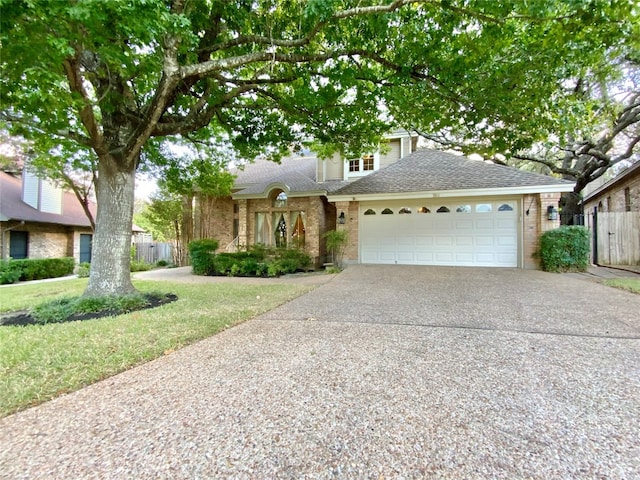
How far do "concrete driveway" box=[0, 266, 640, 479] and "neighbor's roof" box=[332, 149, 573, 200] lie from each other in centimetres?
686

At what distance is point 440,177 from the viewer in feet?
36.8

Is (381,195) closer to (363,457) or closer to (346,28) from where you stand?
(346,28)

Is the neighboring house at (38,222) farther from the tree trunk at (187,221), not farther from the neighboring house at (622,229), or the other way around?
the neighboring house at (622,229)

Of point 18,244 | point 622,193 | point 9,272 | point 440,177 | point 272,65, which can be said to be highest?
point 272,65

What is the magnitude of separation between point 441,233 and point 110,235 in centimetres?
988

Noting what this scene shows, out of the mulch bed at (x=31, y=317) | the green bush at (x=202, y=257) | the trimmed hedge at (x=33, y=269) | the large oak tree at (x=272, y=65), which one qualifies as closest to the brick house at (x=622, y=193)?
the large oak tree at (x=272, y=65)

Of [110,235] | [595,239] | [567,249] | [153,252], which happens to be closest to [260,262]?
[110,235]

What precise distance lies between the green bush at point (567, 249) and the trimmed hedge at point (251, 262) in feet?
27.0

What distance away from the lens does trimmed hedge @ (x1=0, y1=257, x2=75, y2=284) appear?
1113 cm

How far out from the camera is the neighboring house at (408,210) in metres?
10.1

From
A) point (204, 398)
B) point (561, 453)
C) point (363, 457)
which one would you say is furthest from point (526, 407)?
point (204, 398)

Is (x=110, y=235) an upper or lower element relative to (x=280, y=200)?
lower

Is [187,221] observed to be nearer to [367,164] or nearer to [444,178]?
[367,164]

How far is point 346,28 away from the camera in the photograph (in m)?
5.95
